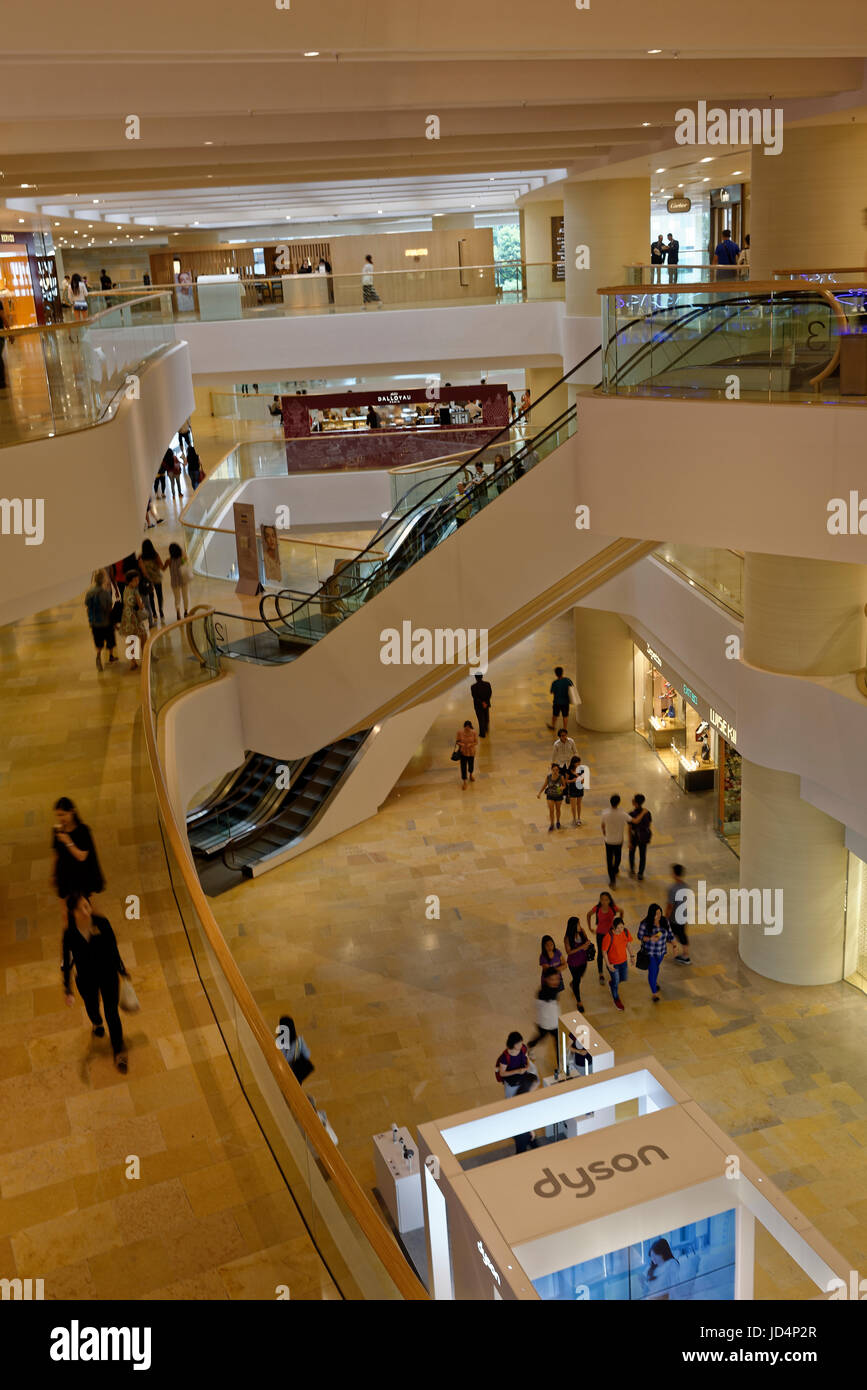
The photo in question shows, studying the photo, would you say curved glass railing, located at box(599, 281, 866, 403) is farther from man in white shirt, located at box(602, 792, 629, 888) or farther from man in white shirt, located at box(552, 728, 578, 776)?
man in white shirt, located at box(552, 728, 578, 776)

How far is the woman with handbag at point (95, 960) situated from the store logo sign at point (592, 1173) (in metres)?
2.38

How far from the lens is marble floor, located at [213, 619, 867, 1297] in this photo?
10.4 metres

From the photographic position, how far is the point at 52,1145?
601 cm

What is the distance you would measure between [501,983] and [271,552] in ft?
23.5

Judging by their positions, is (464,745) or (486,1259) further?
(464,745)

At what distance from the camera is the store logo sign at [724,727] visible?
13.3 metres

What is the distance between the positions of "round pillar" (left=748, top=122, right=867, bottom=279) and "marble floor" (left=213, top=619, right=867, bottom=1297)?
23.4 feet

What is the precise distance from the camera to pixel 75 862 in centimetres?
717

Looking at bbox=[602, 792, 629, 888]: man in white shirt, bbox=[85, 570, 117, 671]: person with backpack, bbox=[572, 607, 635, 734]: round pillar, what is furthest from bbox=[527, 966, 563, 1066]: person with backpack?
bbox=[572, 607, 635, 734]: round pillar

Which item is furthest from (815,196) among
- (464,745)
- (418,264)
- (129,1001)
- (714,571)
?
(418,264)

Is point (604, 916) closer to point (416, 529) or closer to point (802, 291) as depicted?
point (416, 529)

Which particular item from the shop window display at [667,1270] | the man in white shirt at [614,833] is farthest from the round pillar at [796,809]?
the shop window display at [667,1270]
